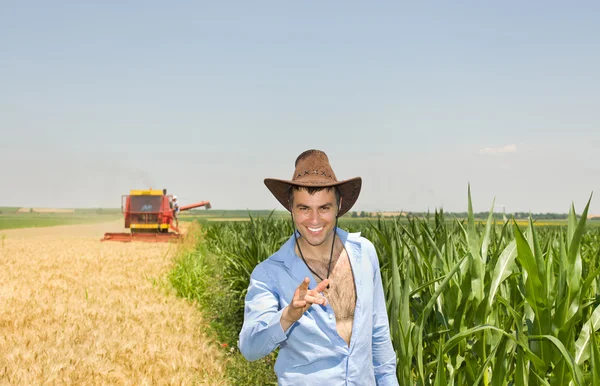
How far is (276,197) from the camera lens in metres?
2.38

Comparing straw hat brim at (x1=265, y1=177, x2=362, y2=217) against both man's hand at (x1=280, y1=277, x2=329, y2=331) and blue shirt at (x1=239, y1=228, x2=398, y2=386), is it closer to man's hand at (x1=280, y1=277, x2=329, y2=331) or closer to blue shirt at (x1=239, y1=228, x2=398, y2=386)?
blue shirt at (x1=239, y1=228, x2=398, y2=386)

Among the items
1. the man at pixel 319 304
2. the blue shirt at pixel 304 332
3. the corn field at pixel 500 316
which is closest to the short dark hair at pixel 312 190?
the man at pixel 319 304

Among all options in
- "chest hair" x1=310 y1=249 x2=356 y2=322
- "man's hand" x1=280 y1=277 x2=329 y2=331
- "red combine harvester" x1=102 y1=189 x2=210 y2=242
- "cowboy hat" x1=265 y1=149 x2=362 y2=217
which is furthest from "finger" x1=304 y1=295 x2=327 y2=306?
"red combine harvester" x1=102 y1=189 x2=210 y2=242

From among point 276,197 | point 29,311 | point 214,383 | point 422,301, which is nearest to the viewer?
point 276,197

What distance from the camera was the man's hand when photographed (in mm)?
1836

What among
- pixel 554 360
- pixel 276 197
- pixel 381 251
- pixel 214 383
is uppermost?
pixel 276 197

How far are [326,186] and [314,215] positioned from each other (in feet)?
0.42

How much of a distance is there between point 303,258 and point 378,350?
0.55 m

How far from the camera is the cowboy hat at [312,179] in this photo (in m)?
2.14

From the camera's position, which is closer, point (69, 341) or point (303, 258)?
point (303, 258)

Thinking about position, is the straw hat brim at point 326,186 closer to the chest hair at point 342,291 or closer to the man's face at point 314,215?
the man's face at point 314,215

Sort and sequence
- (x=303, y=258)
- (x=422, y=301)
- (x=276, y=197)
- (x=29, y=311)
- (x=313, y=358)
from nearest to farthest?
(x=313, y=358) → (x=303, y=258) → (x=276, y=197) → (x=422, y=301) → (x=29, y=311)

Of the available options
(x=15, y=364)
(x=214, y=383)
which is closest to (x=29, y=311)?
(x=15, y=364)

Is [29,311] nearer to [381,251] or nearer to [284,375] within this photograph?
[381,251]
